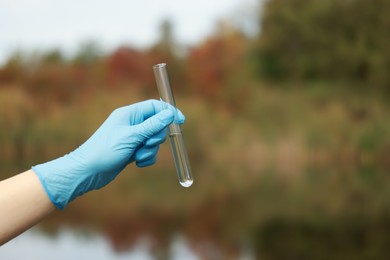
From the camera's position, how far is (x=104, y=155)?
1432mm

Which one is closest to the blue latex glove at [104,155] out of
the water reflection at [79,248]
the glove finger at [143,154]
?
the glove finger at [143,154]

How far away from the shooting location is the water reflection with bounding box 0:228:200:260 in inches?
222

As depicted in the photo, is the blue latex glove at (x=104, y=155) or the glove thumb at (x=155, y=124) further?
the glove thumb at (x=155, y=124)

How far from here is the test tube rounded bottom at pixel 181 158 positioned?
1537 mm

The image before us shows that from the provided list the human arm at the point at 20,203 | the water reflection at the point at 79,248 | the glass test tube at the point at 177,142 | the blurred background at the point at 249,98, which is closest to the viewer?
the human arm at the point at 20,203

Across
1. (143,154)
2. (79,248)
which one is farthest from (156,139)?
(79,248)

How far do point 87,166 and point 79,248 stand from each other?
4.65m

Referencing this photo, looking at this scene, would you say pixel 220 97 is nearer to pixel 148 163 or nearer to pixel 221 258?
pixel 221 258

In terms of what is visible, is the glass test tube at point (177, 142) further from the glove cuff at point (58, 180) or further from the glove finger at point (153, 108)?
the glove cuff at point (58, 180)

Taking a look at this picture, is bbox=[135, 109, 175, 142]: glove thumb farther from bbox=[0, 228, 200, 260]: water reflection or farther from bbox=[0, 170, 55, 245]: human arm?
bbox=[0, 228, 200, 260]: water reflection

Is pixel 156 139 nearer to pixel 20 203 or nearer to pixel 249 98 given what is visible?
pixel 20 203

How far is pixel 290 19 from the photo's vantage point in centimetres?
1495

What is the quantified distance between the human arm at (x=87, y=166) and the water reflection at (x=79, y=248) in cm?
405

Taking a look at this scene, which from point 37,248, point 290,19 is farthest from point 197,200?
point 290,19
